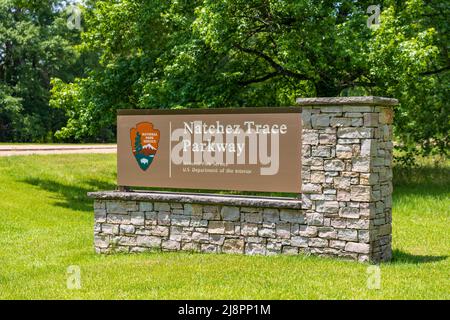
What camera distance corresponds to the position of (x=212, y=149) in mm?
10125

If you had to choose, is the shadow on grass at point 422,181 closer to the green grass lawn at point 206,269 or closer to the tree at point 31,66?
the green grass lawn at point 206,269

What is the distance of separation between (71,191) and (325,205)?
12.3 m

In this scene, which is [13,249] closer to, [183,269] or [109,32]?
[183,269]

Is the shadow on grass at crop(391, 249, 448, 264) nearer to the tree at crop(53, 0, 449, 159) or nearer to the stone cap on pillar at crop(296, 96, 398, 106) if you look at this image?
the stone cap on pillar at crop(296, 96, 398, 106)

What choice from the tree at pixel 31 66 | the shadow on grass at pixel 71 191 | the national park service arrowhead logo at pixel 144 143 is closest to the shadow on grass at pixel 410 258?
the national park service arrowhead logo at pixel 144 143

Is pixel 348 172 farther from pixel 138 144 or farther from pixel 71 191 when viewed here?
pixel 71 191

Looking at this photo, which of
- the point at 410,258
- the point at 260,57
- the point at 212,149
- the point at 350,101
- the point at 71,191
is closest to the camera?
the point at 350,101

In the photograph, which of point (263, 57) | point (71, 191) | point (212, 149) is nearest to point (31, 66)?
point (71, 191)

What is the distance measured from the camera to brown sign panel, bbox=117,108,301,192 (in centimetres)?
964

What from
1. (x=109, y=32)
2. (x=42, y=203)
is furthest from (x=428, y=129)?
(x=42, y=203)

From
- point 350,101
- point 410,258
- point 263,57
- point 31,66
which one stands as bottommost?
point 410,258

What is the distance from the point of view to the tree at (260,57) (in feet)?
55.2

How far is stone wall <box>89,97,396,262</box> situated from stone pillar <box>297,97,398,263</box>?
0.04 feet

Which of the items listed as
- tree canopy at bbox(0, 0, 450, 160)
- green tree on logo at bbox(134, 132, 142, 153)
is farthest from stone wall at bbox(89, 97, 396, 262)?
tree canopy at bbox(0, 0, 450, 160)
